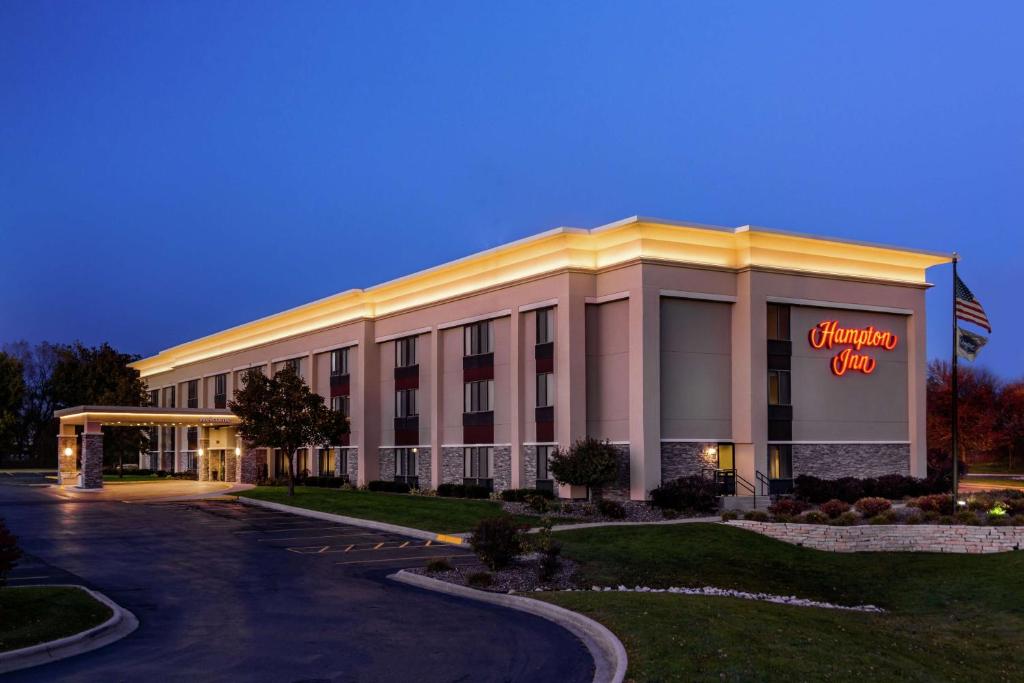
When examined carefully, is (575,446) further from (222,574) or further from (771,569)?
(222,574)

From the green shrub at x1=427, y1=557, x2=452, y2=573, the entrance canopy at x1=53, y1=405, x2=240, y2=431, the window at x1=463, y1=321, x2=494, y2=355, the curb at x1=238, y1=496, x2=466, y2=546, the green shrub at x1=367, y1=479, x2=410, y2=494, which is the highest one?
the window at x1=463, y1=321, x2=494, y2=355

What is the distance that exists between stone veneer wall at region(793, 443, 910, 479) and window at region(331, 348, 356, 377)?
2887 cm

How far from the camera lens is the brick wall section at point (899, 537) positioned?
28844 mm

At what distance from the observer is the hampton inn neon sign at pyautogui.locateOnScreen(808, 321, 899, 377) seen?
45625 mm

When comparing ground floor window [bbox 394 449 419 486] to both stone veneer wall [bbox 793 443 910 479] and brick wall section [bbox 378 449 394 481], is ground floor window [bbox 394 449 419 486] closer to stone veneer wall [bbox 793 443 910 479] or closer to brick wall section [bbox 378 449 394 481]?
brick wall section [bbox 378 449 394 481]

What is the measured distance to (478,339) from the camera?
50.5m

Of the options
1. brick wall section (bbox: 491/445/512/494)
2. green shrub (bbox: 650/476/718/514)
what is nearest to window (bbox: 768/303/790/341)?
green shrub (bbox: 650/476/718/514)

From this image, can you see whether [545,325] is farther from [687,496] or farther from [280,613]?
[280,613]

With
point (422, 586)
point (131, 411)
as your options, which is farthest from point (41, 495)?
point (422, 586)

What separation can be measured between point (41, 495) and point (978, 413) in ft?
217

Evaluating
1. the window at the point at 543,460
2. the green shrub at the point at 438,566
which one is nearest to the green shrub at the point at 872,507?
the window at the point at 543,460

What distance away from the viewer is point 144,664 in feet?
48.9

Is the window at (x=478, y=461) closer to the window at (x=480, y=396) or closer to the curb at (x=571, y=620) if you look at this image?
the window at (x=480, y=396)

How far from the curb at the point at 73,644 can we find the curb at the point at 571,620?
692cm
